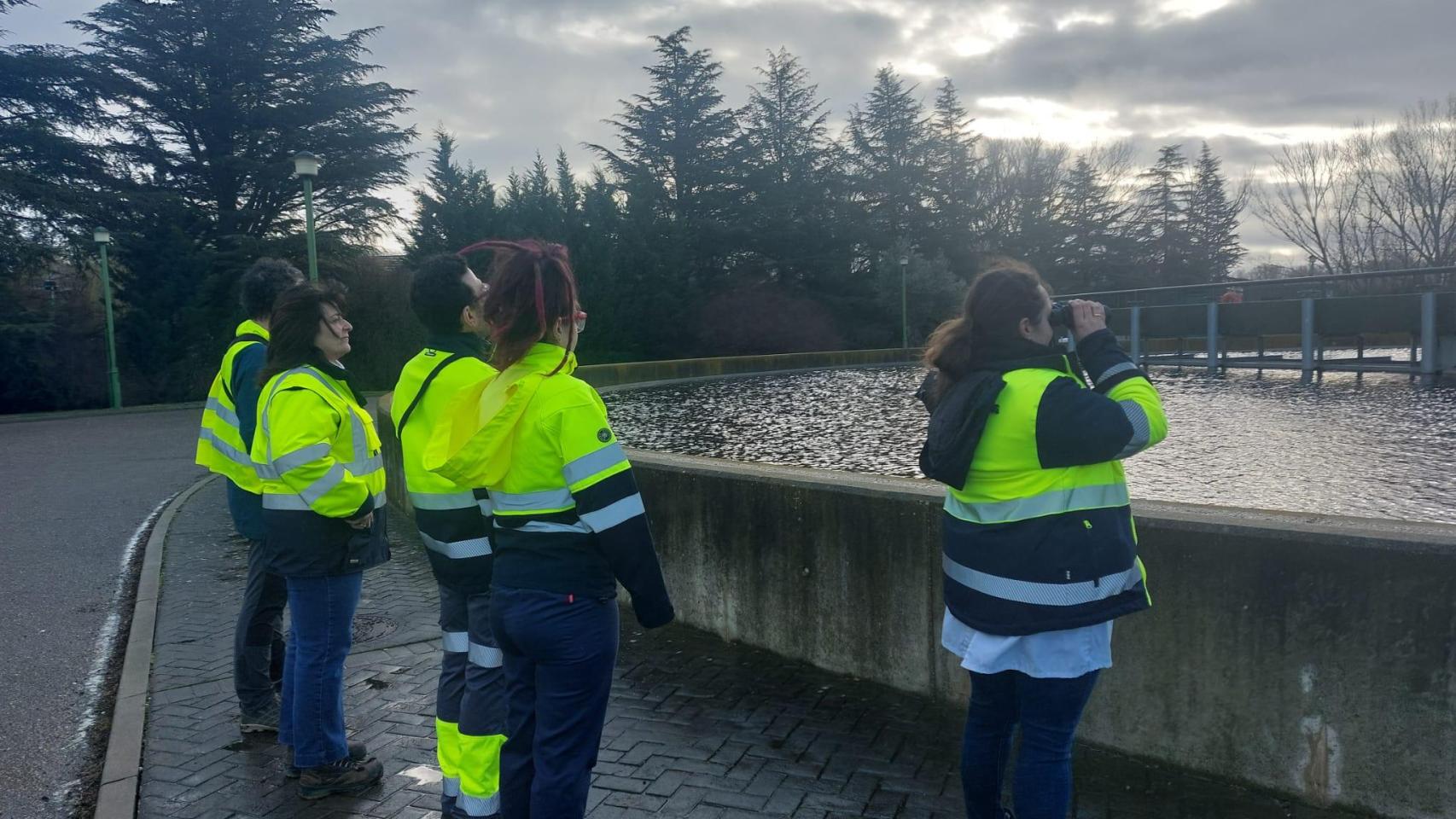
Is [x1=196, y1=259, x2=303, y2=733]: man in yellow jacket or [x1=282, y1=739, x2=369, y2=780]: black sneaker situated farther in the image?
[x1=196, y1=259, x2=303, y2=733]: man in yellow jacket

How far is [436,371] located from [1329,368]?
790 inches

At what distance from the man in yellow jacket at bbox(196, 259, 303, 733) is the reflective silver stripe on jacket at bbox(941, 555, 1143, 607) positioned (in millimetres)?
3238

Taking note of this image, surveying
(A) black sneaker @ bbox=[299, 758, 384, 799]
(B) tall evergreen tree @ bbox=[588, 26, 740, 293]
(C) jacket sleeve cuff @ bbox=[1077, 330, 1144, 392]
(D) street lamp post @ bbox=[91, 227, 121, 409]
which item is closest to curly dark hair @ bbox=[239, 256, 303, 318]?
(A) black sneaker @ bbox=[299, 758, 384, 799]

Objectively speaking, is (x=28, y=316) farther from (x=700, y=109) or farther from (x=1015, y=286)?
(x=1015, y=286)

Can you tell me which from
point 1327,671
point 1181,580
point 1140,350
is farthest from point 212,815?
point 1140,350

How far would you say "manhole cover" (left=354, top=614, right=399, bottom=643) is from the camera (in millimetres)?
5879

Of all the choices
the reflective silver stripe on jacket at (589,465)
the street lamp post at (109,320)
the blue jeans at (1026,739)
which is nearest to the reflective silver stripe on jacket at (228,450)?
the reflective silver stripe on jacket at (589,465)

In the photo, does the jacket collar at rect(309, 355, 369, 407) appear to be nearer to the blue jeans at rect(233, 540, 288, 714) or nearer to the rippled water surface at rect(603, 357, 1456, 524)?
the blue jeans at rect(233, 540, 288, 714)

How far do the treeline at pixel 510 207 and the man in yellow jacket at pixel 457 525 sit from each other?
23443 mm

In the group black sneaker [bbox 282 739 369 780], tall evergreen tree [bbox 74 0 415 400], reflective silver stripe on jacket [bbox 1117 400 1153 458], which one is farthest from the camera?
tall evergreen tree [bbox 74 0 415 400]

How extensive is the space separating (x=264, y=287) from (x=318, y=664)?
1.83 meters

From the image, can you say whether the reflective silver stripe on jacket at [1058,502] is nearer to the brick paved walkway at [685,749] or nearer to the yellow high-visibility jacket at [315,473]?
the brick paved walkway at [685,749]

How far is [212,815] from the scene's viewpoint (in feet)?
12.0

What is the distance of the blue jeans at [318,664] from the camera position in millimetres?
3748
